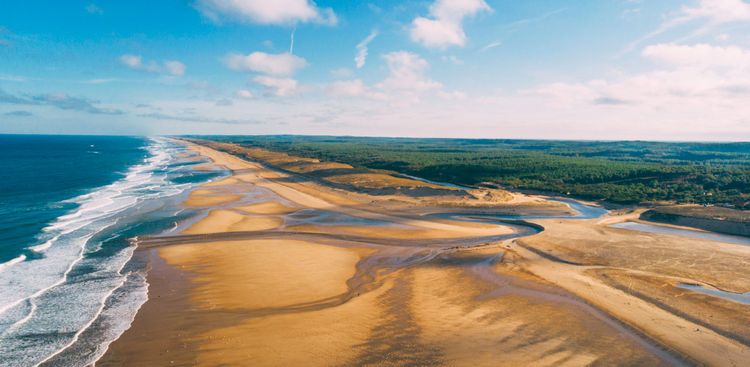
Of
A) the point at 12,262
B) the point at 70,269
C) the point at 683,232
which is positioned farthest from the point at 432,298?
the point at 683,232

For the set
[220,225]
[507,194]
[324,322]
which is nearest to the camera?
[324,322]

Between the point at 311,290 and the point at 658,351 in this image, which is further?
the point at 311,290

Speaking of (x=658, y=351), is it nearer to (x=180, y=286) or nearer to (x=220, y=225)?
(x=180, y=286)

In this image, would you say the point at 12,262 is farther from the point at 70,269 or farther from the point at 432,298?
the point at 432,298

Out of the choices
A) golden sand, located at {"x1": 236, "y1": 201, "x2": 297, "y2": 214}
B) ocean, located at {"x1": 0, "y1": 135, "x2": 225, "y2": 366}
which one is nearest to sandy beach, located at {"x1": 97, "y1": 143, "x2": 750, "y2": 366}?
ocean, located at {"x1": 0, "y1": 135, "x2": 225, "y2": 366}

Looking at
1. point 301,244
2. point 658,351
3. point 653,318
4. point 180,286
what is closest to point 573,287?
point 653,318

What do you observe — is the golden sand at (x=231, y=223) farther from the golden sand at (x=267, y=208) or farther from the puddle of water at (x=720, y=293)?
the puddle of water at (x=720, y=293)

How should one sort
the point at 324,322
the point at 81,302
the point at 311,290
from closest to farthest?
the point at 324,322 < the point at 81,302 < the point at 311,290

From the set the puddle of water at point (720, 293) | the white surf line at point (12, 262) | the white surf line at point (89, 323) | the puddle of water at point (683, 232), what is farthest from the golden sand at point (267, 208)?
the puddle of water at point (720, 293)
